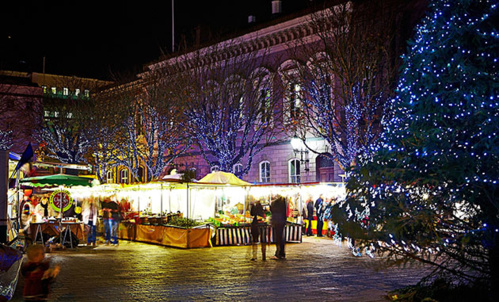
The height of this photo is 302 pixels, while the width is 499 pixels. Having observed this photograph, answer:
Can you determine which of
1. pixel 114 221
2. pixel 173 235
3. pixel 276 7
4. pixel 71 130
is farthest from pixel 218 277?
pixel 71 130

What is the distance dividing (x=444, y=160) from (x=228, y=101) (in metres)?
26.2

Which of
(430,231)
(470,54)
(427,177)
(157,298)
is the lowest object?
(157,298)

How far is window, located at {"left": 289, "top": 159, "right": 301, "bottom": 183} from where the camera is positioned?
118 feet

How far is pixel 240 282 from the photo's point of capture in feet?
41.0

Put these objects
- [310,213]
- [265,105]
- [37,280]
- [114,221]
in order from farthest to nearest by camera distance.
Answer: [265,105]
[310,213]
[114,221]
[37,280]

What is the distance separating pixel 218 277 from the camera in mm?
13359

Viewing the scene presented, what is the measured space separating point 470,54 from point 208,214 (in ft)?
60.8

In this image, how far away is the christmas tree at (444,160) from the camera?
28.5 ft

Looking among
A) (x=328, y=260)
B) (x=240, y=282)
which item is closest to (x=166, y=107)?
(x=328, y=260)

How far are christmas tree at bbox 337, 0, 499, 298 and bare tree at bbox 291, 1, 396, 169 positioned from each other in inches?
663

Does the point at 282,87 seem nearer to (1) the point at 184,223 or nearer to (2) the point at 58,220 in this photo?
(1) the point at 184,223

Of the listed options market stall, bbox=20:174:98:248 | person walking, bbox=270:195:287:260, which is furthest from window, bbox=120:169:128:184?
person walking, bbox=270:195:287:260

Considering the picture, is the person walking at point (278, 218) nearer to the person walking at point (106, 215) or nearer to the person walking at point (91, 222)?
the person walking at point (106, 215)

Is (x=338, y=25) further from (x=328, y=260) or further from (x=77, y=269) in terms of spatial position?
(x=77, y=269)
